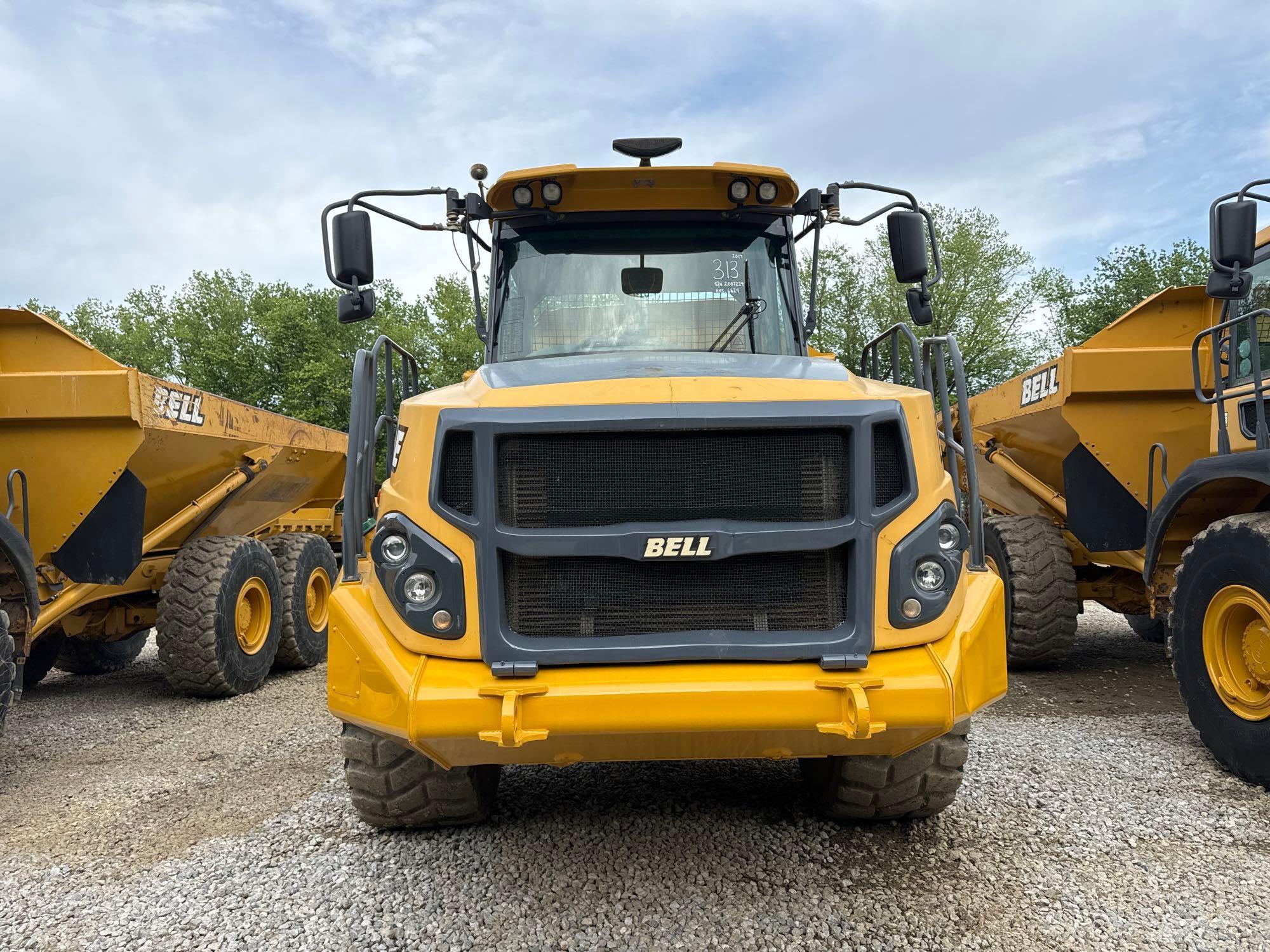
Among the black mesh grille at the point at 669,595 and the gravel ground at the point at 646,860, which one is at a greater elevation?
the black mesh grille at the point at 669,595

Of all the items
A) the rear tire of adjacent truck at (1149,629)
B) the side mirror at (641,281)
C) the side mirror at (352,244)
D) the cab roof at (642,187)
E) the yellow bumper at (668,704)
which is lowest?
the rear tire of adjacent truck at (1149,629)

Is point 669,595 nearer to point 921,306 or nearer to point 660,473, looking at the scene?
point 660,473

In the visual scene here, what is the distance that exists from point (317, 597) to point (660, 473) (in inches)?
231

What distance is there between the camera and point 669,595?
2654mm

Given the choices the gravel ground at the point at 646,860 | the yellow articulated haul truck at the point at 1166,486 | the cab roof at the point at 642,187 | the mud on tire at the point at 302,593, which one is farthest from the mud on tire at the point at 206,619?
the yellow articulated haul truck at the point at 1166,486

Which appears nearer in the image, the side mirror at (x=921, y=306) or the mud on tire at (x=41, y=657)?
the side mirror at (x=921, y=306)

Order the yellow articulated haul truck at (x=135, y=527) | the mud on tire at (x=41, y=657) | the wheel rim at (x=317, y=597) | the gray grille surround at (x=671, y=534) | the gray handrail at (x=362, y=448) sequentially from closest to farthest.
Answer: the gray grille surround at (x=671, y=534)
the gray handrail at (x=362, y=448)
the yellow articulated haul truck at (x=135, y=527)
the mud on tire at (x=41, y=657)
the wheel rim at (x=317, y=597)

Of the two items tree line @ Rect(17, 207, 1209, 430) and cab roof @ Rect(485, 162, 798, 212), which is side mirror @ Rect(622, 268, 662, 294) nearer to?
cab roof @ Rect(485, 162, 798, 212)

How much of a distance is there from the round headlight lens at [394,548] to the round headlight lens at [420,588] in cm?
8

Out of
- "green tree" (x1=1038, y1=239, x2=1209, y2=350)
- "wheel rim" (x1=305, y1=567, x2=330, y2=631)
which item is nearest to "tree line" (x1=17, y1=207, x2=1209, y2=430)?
"green tree" (x1=1038, y1=239, x2=1209, y2=350)

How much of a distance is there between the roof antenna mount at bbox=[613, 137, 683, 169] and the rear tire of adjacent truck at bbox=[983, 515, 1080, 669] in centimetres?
372

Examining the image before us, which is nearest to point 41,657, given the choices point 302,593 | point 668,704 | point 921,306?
point 302,593

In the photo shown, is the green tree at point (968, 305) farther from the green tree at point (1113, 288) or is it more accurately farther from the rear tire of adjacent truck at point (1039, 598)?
the rear tire of adjacent truck at point (1039, 598)

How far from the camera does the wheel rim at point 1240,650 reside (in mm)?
3779
